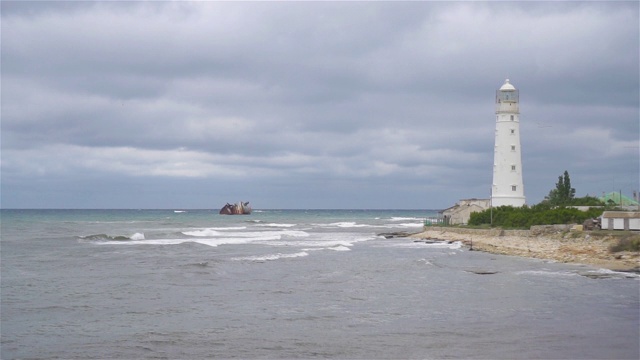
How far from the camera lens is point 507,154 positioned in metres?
46.9

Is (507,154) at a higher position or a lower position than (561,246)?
higher

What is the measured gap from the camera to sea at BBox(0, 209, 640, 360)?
13.2 meters

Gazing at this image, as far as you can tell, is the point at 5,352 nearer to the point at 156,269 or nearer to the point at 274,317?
the point at 274,317

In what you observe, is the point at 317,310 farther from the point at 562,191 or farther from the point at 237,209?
the point at 237,209

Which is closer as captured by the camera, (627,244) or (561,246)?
(627,244)

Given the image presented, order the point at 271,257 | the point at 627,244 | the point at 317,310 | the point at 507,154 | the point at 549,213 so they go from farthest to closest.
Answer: the point at 507,154, the point at 549,213, the point at 271,257, the point at 627,244, the point at 317,310

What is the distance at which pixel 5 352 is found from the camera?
1298cm

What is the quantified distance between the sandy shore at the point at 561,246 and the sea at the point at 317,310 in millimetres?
1650

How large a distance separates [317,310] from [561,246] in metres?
20.6

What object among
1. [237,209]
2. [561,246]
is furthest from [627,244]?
[237,209]

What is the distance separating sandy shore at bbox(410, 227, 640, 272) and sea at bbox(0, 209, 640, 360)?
1.65 m

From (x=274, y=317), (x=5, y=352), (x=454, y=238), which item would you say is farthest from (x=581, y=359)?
(x=454, y=238)

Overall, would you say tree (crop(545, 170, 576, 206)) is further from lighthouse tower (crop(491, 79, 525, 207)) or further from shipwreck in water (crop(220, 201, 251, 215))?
shipwreck in water (crop(220, 201, 251, 215))

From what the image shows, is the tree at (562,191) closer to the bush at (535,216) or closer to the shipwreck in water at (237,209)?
the bush at (535,216)
